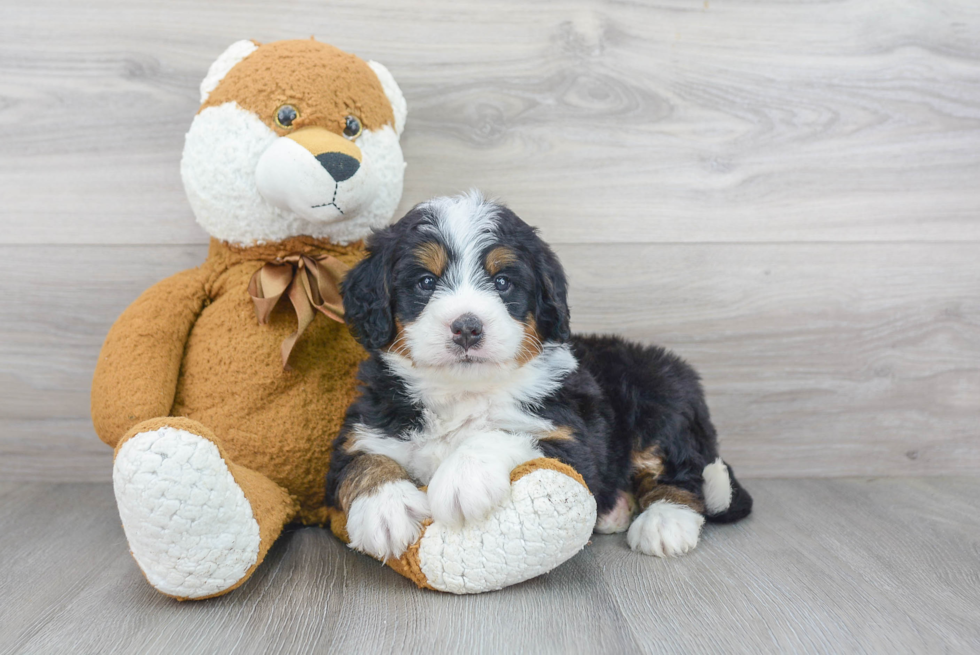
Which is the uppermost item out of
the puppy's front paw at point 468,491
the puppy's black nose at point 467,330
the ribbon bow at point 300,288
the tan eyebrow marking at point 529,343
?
the puppy's black nose at point 467,330

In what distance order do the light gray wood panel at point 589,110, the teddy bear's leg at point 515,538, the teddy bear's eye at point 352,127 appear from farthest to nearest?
the light gray wood panel at point 589,110
the teddy bear's eye at point 352,127
the teddy bear's leg at point 515,538

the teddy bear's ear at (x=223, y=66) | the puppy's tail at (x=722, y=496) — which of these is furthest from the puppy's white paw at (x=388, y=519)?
the teddy bear's ear at (x=223, y=66)

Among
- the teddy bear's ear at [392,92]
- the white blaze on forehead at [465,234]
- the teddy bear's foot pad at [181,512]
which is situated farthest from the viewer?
the teddy bear's ear at [392,92]

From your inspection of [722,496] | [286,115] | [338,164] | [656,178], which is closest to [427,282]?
[338,164]

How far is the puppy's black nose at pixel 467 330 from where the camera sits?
1492mm

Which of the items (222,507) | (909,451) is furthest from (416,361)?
(909,451)

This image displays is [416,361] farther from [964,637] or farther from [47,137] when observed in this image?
[47,137]

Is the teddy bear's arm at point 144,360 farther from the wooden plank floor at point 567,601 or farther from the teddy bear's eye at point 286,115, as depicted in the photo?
the teddy bear's eye at point 286,115

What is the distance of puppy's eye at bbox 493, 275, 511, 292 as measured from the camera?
164cm

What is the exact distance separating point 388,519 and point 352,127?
1.02m

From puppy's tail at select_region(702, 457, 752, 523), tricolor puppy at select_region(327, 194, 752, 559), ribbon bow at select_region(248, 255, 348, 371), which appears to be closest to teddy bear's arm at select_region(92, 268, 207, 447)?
ribbon bow at select_region(248, 255, 348, 371)

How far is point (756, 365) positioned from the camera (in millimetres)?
2502

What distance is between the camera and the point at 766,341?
8.19ft

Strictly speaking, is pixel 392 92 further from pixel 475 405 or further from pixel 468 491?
pixel 468 491
